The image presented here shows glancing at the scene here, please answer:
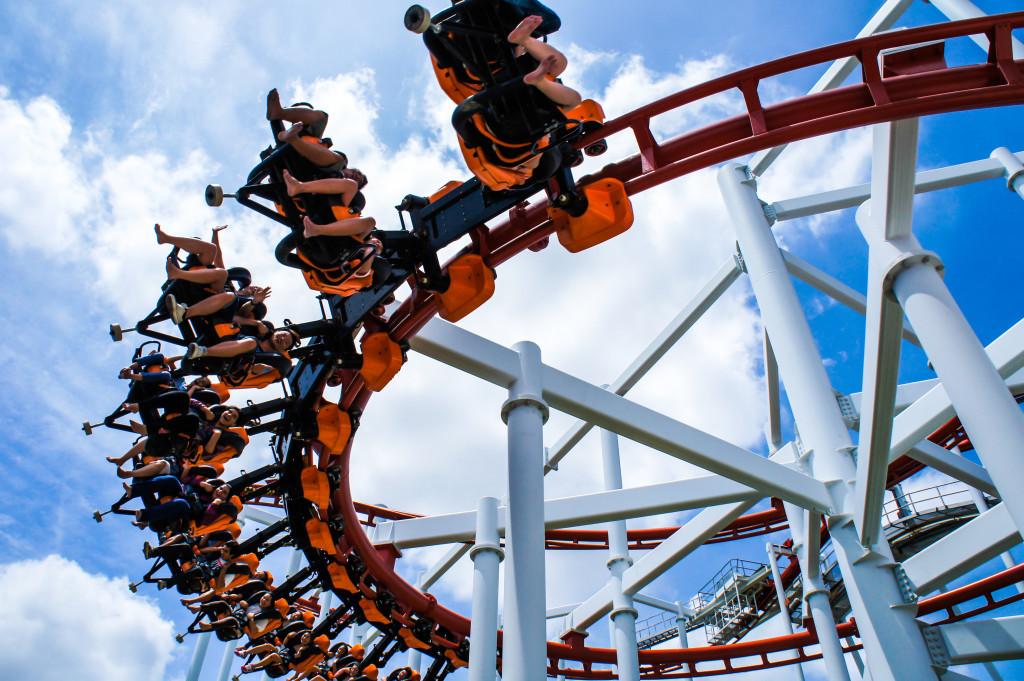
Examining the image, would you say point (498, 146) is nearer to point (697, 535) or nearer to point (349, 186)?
point (349, 186)

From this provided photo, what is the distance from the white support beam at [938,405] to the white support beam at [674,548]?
1371 millimetres

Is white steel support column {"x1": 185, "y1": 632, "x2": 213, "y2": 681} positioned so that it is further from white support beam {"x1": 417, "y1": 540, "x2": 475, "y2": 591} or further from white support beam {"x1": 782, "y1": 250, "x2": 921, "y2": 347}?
white support beam {"x1": 782, "y1": 250, "x2": 921, "y2": 347}

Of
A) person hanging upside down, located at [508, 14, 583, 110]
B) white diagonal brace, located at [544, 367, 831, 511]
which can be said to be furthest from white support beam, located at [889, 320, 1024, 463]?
person hanging upside down, located at [508, 14, 583, 110]

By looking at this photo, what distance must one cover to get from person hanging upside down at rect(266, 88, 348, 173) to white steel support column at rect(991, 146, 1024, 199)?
23.3 ft

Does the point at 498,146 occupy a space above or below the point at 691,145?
below

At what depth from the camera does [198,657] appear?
37.5 ft

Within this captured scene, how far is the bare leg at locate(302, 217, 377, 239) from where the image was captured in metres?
3.42

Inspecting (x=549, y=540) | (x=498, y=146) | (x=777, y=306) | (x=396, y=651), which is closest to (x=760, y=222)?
(x=777, y=306)

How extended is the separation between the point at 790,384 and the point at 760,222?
1.88m

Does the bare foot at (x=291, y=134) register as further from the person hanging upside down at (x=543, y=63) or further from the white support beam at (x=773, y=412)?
the white support beam at (x=773, y=412)

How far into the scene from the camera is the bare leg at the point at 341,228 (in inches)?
134

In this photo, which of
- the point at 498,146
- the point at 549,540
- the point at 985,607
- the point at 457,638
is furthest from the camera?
the point at 549,540

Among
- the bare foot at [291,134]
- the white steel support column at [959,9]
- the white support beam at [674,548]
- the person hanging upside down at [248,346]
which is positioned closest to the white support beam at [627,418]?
the white support beam at [674,548]

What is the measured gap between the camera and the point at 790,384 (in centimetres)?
563
